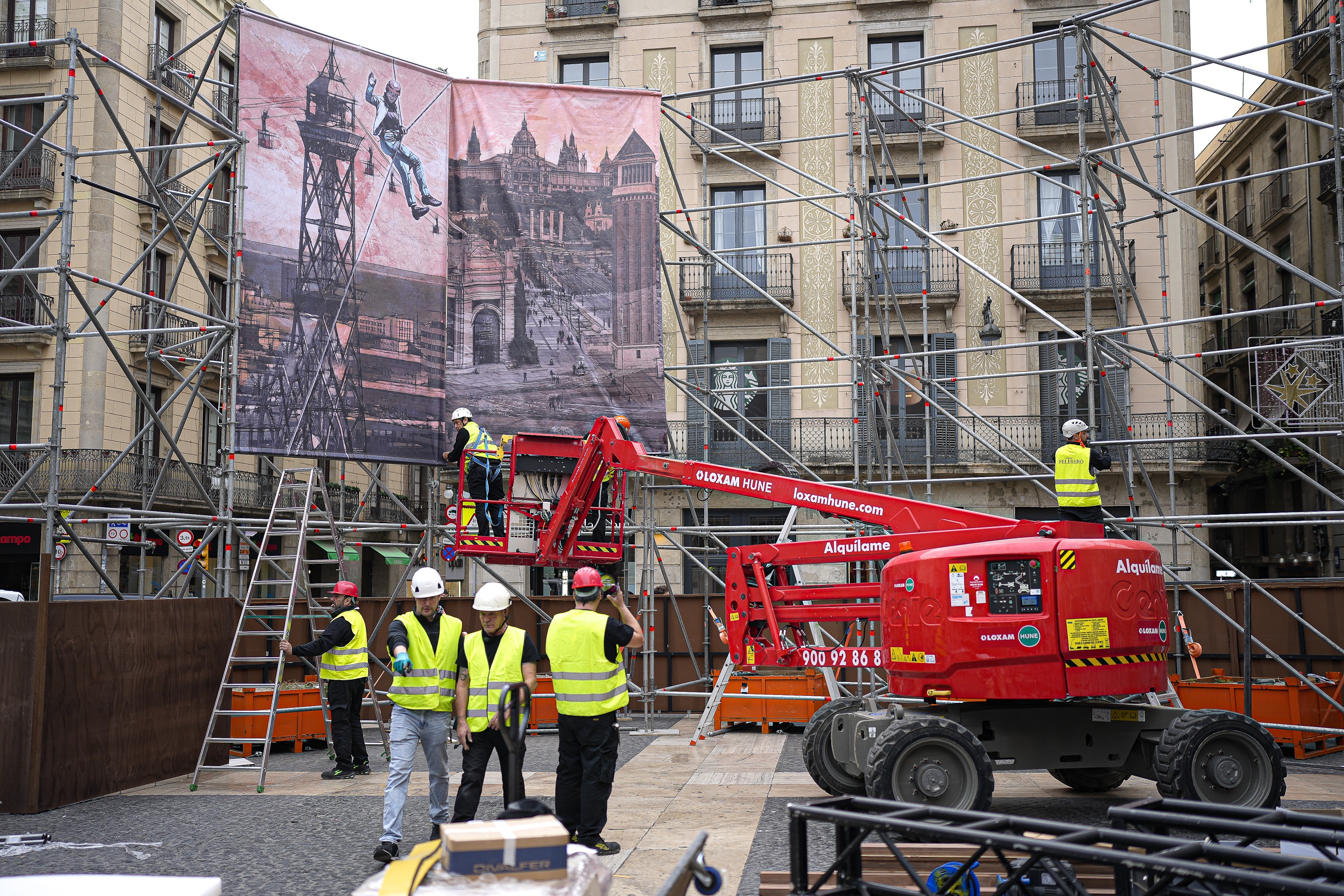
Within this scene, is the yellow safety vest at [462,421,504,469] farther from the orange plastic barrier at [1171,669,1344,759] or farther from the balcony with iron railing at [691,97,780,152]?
the balcony with iron railing at [691,97,780,152]

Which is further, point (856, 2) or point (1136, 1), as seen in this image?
point (856, 2)

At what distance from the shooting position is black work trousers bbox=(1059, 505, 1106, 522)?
10352mm

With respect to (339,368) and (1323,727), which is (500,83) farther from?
(1323,727)

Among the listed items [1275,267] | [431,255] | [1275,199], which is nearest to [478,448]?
[431,255]

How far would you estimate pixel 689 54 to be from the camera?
26.8 metres

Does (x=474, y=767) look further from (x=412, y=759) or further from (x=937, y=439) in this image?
(x=937, y=439)

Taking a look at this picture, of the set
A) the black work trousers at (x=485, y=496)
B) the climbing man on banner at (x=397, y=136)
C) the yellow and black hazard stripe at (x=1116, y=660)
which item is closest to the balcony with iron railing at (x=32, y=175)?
the climbing man on banner at (x=397, y=136)

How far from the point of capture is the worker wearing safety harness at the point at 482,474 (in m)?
12.9

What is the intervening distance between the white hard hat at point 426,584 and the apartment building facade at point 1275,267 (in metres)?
17.5

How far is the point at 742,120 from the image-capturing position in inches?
1042

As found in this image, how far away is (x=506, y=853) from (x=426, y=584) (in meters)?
4.11

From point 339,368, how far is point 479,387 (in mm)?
1990

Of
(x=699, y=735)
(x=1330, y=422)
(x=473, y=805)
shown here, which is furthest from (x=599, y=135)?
(x=473, y=805)

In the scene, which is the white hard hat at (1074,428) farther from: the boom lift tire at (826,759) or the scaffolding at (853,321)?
the boom lift tire at (826,759)
